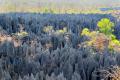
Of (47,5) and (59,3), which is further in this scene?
(59,3)

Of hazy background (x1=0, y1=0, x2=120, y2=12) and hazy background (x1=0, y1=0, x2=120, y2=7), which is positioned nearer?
hazy background (x1=0, y1=0, x2=120, y2=12)

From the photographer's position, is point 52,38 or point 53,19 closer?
point 52,38

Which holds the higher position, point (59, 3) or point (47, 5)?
point (59, 3)

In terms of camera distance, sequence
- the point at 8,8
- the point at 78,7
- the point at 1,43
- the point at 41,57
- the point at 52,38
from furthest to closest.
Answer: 1. the point at 78,7
2. the point at 8,8
3. the point at 52,38
4. the point at 1,43
5. the point at 41,57

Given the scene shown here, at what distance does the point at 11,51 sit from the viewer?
22594 millimetres

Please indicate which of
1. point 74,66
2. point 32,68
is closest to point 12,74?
point 32,68

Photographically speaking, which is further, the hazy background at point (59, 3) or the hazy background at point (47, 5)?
the hazy background at point (59, 3)

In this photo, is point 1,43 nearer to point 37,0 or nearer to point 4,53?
point 4,53

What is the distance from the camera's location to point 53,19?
60250 mm

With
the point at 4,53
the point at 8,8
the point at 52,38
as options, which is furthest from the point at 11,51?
the point at 8,8

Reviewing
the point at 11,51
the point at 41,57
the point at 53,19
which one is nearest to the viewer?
the point at 41,57

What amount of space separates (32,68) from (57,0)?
81557 mm

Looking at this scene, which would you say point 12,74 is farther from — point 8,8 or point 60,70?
point 8,8

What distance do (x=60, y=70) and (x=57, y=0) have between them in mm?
81922
